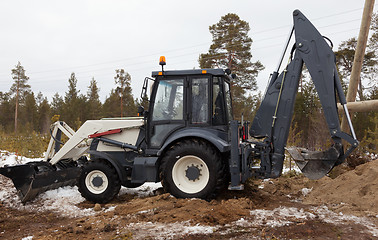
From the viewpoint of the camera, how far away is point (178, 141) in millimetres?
5844

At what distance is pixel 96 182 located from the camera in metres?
6.25

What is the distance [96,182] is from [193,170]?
2.02 metres

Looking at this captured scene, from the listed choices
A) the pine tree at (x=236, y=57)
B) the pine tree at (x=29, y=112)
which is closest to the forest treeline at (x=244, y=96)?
the pine tree at (x=236, y=57)

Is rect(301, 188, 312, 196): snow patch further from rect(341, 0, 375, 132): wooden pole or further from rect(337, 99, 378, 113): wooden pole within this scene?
rect(341, 0, 375, 132): wooden pole

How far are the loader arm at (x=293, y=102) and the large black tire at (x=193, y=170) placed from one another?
3.25 ft

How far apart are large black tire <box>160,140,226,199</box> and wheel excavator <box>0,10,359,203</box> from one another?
18 mm

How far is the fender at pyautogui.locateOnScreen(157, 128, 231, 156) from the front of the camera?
5.48 metres

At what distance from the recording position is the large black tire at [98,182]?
6.20 m

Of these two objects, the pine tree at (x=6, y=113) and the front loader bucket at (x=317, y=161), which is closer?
the front loader bucket at (x=317, y=161)

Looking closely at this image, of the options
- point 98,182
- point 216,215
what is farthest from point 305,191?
point 98,182

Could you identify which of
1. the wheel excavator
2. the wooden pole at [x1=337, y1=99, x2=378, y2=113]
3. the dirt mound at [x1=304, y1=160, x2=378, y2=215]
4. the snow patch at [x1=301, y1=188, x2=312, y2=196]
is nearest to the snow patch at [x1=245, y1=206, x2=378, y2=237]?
the dirt mound at [x1=304, y1=160, x2=378, y2=215]

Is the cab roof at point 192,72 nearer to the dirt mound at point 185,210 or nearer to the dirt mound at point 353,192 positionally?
the dirt mound at point 185,210

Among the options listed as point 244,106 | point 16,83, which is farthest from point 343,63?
point 16,83

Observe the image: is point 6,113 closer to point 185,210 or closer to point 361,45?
point 185,210
